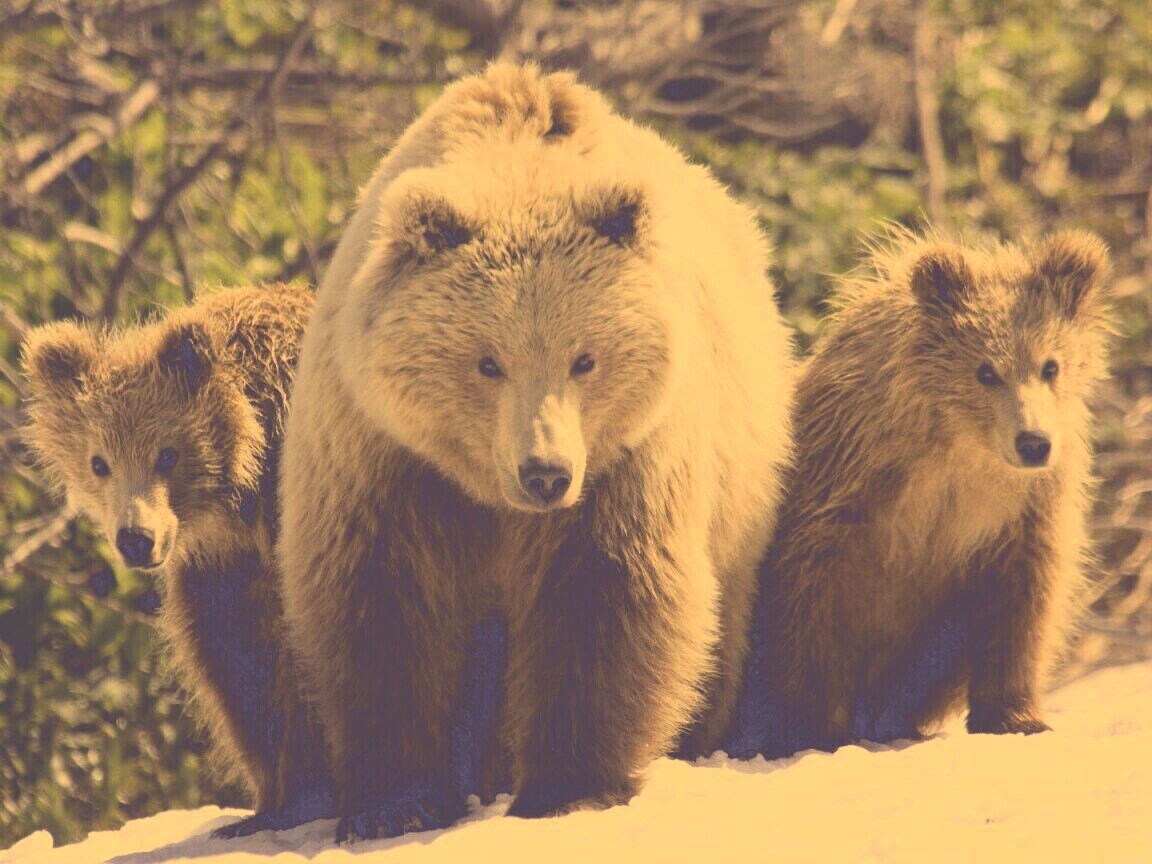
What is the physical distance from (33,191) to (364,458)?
13.5ft

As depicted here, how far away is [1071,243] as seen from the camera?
4672mm

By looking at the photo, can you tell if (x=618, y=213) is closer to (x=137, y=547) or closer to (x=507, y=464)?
(x=507, y=464)

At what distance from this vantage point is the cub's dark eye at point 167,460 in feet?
14.6

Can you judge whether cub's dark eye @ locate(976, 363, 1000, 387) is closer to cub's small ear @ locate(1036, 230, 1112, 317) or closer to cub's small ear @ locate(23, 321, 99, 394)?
cub's small ear @ locate(1036, 230, 1112, 317)

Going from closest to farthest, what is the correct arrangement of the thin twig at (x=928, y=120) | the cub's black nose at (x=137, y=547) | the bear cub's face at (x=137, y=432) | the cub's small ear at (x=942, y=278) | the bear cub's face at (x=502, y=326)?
the bear cub's face at (x=502, y=326) → the cub's black nose at (x=137, y=547) → the bear cub's face at (x=137, y=432) → the cub's small ear at (x=942, y=278) → the thin twig at (x=928, y=120)

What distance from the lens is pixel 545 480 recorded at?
3.66 m

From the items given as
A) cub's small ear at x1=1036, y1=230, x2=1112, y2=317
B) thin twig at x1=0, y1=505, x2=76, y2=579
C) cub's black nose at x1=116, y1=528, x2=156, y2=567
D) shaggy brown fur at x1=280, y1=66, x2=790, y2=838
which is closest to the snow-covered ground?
shaggy brown fur at x1=280, y1=66, x2=790, y2=838

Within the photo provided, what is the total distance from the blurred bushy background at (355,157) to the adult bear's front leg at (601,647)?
1.87 m

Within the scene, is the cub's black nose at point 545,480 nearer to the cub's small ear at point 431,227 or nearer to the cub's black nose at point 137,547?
the cub's small ear at point 431,227

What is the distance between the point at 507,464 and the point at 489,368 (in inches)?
9.5

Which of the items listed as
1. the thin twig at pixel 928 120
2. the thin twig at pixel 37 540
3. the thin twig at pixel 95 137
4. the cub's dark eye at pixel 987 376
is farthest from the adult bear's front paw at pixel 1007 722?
the thin twig at pixel 928 120

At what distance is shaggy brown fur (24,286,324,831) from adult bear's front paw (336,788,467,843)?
0.40 meters

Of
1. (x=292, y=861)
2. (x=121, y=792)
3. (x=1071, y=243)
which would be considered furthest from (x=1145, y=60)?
(x=292, y=861)

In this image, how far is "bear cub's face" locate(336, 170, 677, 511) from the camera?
3838 mm
